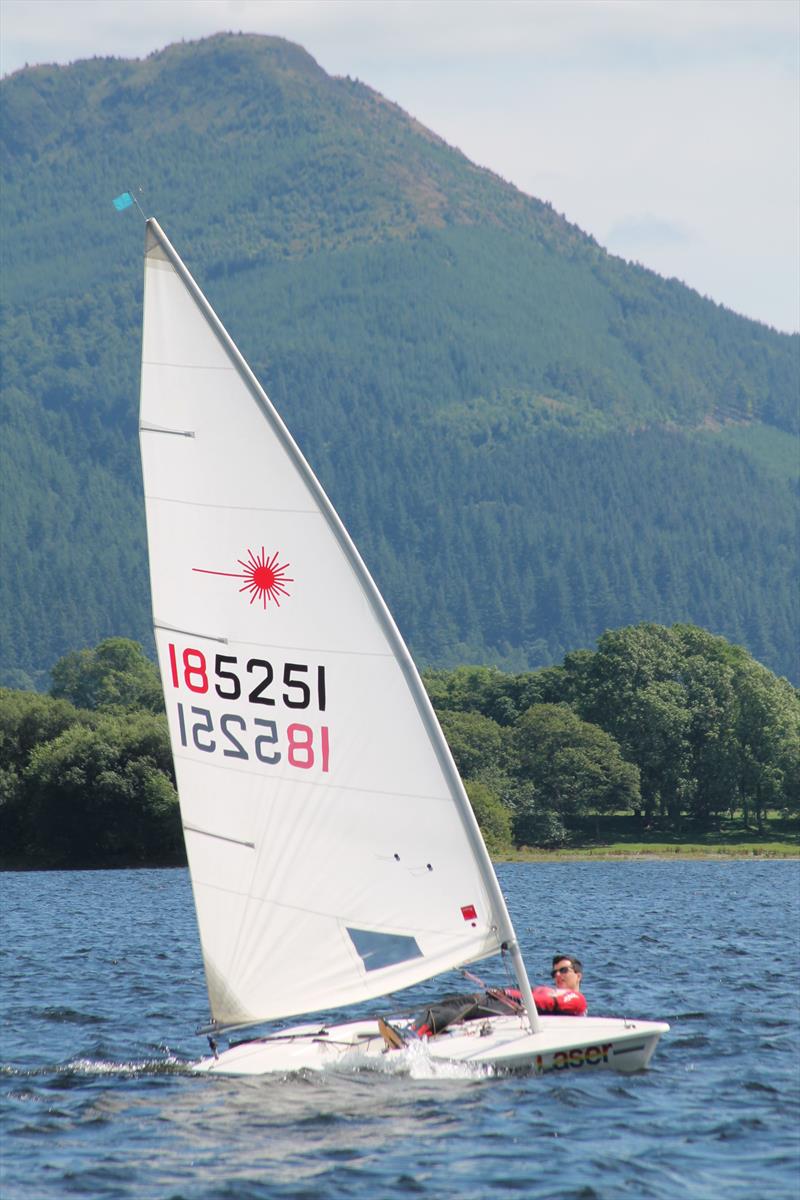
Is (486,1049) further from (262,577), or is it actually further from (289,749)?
(262,577)

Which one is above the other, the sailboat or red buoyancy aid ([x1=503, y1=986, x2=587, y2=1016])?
the sailboat

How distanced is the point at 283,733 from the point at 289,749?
0.23 m

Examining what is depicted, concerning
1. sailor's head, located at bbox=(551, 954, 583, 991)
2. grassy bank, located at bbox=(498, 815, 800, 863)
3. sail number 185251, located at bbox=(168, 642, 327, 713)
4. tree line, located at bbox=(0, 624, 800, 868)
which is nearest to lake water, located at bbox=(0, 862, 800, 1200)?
sailor's head, located at bbox=(551, 954, 583, 991)

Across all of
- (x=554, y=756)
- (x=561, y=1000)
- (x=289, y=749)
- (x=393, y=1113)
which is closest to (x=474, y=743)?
(x=554, y=756)

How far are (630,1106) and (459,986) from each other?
15.0 metres

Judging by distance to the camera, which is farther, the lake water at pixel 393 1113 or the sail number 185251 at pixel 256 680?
the sail number 185251 at pixel 256 680

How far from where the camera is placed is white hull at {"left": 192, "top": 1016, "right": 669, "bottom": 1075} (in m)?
24.2

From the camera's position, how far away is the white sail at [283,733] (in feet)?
76.5

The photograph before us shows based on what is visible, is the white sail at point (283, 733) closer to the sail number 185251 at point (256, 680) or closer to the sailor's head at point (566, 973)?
the sail number 185251 at point (256, 680)

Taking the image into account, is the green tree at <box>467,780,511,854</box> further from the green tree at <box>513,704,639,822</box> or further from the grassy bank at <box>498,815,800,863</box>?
the green tree at <box>513,704,639,822</box>

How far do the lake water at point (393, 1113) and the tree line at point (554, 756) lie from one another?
60.5 metres

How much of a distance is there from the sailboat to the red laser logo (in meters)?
0.03

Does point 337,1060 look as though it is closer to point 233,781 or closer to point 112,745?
point 233,781

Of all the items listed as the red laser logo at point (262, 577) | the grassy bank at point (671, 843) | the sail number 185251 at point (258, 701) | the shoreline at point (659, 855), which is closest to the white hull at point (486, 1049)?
the sail number 185251 at point (258, 701)
